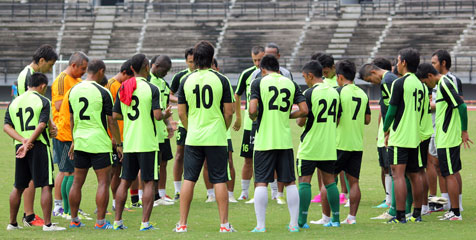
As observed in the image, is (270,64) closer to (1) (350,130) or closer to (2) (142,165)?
(1) (350,130)

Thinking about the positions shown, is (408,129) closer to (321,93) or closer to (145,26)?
(321,93)

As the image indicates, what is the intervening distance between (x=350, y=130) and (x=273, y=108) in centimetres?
130

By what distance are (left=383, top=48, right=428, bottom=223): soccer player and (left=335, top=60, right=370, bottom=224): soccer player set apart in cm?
37

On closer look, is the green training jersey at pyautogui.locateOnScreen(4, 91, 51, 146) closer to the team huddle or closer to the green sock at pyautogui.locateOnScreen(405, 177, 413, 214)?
the team huddle

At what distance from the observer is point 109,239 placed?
8484 millimetres

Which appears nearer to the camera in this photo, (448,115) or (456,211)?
(456,211)

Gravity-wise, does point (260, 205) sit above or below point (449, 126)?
below

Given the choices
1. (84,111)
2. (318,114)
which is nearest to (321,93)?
(318,114)

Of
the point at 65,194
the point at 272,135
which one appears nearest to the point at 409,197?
the point at 272,135

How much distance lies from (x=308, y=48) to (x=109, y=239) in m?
36.7

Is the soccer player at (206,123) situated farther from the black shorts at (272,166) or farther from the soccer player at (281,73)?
the soccer player at (281,73)

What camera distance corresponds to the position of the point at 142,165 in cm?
934

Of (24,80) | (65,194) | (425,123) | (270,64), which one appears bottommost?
(65,194)

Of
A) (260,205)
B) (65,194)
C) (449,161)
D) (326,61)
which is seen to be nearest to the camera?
(260,205)
